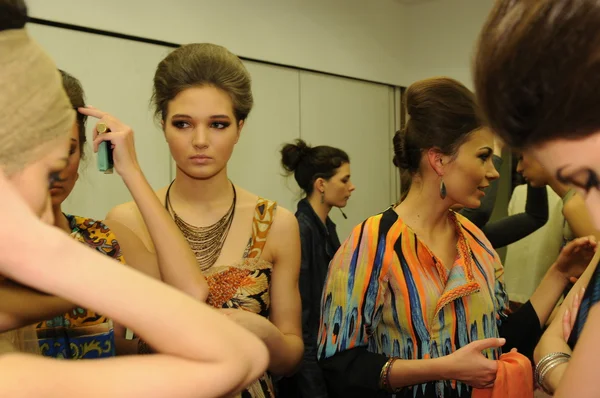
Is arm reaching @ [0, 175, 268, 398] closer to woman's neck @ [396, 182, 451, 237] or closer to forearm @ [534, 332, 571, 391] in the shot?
forearm @ [534, 332, 571, 391]

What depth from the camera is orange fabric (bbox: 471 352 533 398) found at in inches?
49.6

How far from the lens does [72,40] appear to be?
2.43m

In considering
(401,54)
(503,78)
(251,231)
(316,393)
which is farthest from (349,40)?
(503,78)

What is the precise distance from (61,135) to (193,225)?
799mm

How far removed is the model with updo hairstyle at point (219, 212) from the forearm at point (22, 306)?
22.2 inches

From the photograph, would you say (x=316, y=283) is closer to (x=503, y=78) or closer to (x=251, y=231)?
(x=251, y=231)

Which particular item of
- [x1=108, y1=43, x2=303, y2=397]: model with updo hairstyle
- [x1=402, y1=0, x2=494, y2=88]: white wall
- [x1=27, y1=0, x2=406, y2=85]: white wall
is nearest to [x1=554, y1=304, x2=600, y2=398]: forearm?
[x1=108, y1=43, x2=303, y2=397]: model with updo hairstyle

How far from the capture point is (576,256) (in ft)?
4.98

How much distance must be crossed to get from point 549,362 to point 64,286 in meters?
0.94

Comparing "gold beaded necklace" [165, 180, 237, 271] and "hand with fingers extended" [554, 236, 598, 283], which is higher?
"gold beaded necklace" [165, 180, 237, 271]

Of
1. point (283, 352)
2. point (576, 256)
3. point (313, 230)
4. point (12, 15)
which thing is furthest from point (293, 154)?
point (12, 15)

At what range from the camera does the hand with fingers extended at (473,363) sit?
1.23 m

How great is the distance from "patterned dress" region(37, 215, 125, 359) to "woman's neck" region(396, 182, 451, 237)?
728mm

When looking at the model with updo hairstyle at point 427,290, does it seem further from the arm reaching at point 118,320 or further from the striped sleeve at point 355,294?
the arm reaching at point 118,320
